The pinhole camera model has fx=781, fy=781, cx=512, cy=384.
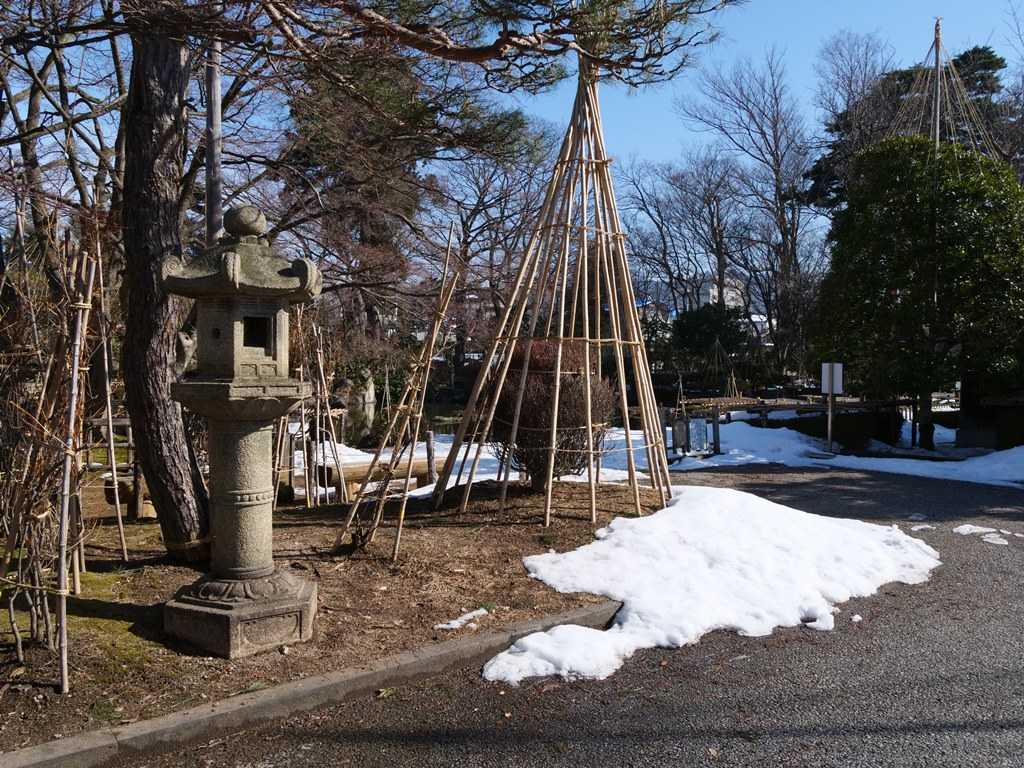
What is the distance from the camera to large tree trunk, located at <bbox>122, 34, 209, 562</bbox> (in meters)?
5.20

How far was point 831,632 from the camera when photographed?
466 cm

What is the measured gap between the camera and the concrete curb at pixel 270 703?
9.99ft

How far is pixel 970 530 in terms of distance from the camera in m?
7.40

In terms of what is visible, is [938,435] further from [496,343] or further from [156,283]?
[156,283]

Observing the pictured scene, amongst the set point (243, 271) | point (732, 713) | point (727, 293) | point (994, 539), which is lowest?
point (732, 713)

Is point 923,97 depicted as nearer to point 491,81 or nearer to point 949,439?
point 949,439

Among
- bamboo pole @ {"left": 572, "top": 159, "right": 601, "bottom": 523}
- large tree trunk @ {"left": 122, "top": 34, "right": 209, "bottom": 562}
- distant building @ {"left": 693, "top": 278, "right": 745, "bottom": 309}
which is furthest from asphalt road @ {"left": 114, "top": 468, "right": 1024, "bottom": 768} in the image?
distant building @ {"left": 693, "top": 278, "right": 745, "bottom": 309}

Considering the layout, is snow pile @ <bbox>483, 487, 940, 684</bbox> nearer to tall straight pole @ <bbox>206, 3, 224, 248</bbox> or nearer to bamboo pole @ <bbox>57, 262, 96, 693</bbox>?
bamboo pole @ <bbox>57, 262, 96, 693</bbox>

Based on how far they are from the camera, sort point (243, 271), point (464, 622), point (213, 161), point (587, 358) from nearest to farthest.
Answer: point (243, 271) → point (464, 622) → point (587, 358) → point (213, 161)

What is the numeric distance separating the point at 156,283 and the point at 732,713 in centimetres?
432

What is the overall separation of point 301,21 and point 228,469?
2794 millimetres

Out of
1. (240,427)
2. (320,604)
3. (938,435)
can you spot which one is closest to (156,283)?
(240,427)

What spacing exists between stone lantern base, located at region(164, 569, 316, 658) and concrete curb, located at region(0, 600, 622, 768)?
418mm

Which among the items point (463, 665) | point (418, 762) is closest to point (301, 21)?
point (463, 665)
